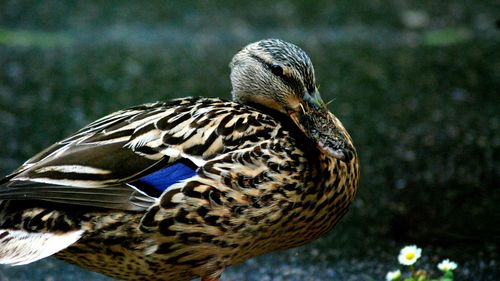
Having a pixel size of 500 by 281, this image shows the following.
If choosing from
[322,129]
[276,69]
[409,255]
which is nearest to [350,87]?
[276,69]

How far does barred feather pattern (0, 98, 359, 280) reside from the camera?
4.16m

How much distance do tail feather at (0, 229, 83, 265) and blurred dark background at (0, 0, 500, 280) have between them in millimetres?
1491

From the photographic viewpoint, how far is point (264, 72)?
487cm

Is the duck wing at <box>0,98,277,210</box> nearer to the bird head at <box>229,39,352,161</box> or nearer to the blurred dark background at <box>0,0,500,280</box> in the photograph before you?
the bird head at <box>229,39,352,161</box>

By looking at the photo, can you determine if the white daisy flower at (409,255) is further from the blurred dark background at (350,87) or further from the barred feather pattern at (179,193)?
the blurred dark background at (350,87)

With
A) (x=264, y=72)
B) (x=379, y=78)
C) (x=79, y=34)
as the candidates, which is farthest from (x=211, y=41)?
(x=264, y=72)

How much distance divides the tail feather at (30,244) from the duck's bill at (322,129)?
1191mm

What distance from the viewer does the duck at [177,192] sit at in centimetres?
416

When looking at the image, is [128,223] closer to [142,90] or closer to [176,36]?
[142,90]

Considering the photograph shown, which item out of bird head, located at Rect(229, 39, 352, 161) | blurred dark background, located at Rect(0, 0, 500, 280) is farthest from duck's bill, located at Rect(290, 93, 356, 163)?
blurred dark background, located at Rect(0, 0, 500, 280)

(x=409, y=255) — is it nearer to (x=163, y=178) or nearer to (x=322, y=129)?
(x=322, y=129)

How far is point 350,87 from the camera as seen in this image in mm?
9375

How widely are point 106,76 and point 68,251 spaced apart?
5.66 m

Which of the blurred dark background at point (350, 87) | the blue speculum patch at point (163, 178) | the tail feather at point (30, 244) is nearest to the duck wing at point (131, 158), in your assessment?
the blue speculum patch at point (163, 178)
